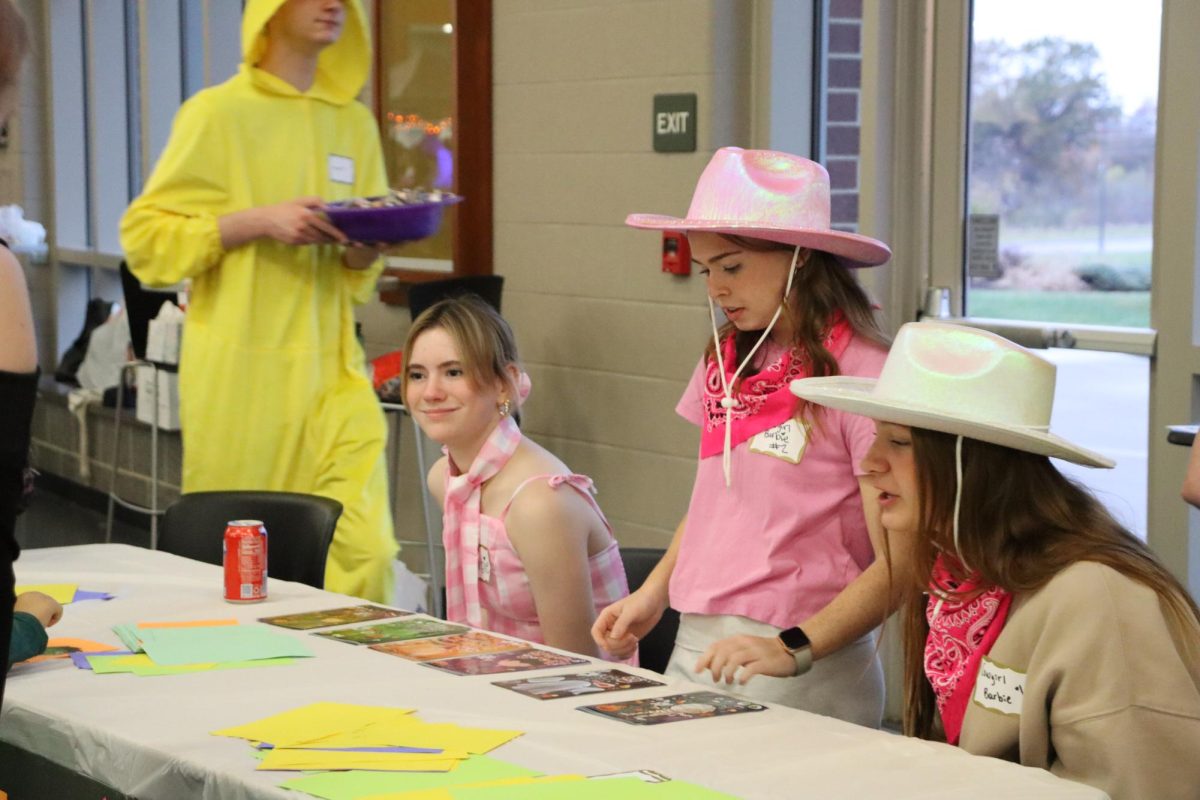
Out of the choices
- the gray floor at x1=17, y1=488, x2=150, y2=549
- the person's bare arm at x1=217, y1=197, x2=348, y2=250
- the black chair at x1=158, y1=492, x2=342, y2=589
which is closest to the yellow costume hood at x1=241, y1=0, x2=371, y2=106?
the person's bare arm at x1=217, y1=197, x2=348, y2=250

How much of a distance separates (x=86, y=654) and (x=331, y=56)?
7.08 ft

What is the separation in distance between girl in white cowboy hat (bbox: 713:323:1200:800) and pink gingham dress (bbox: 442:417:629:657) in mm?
836

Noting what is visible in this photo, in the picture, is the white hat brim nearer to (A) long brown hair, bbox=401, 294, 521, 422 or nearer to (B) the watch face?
(B) the watch face

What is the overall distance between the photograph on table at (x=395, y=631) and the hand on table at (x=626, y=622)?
0.23 metres

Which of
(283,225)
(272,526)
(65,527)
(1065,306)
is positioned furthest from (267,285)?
(65,527)

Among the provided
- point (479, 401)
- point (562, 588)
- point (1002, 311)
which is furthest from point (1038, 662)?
point (1002, 311)

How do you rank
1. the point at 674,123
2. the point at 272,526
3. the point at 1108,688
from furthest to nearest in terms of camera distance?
the point at 674,123, the point at 272,526, the point at 1108,688

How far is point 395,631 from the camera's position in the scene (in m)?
2.57

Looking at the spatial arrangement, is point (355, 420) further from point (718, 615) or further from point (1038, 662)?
point (1038, 662)

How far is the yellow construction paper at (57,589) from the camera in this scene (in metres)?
2.81

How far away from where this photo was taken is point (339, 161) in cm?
407

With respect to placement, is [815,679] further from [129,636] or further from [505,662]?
[129,636]

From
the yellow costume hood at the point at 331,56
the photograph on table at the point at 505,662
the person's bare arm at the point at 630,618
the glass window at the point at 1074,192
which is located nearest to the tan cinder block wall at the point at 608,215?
the glass window at the point at 1074,192

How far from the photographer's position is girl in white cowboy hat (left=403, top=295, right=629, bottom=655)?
2783mm
